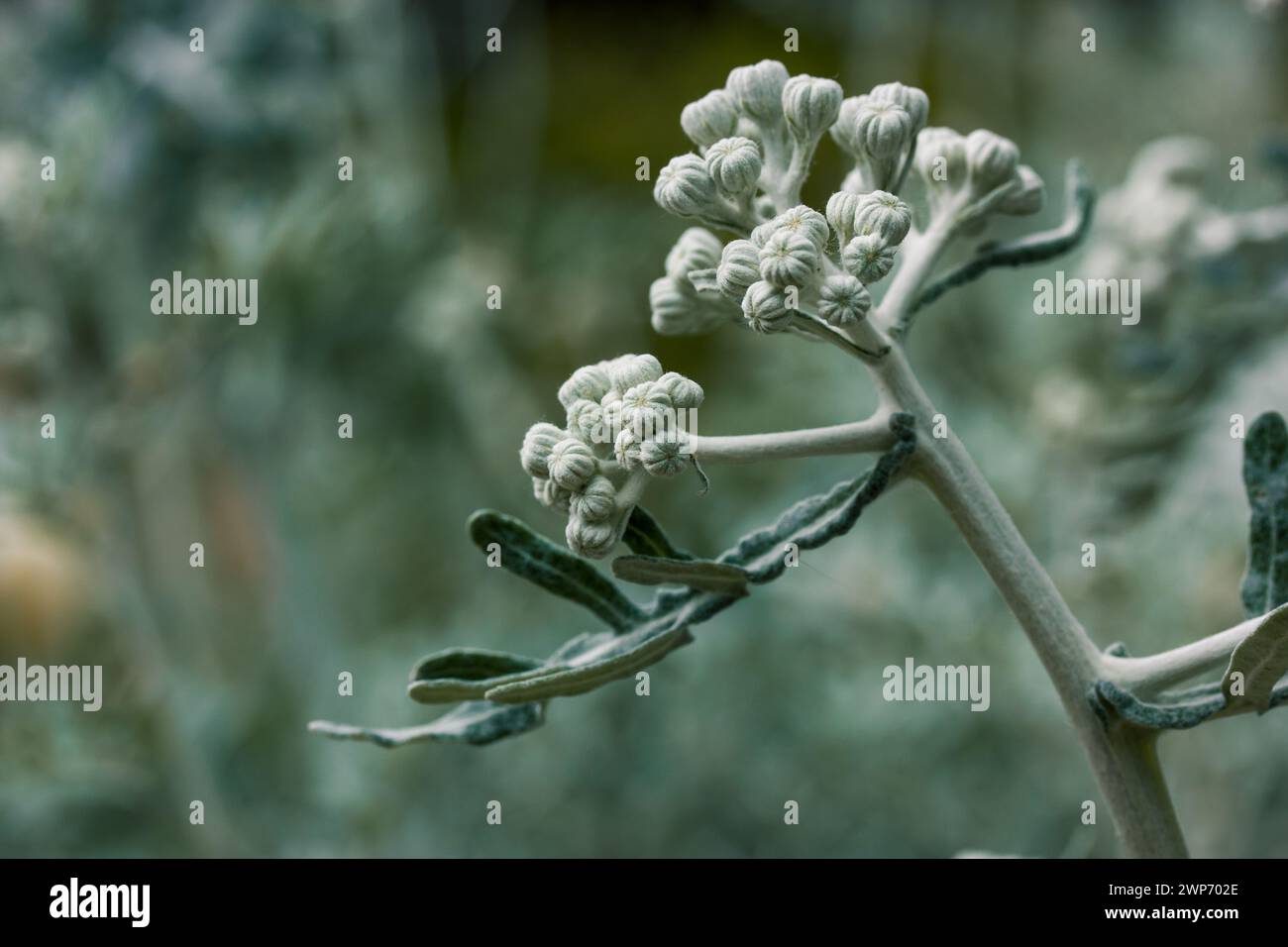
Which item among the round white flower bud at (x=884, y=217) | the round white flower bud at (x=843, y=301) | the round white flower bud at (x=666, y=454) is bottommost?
the round white flower bud at (x=666, y=454)

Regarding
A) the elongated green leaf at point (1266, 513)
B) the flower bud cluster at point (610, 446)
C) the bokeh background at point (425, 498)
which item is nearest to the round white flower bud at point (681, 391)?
the flower bud cluster at point (610, 446)

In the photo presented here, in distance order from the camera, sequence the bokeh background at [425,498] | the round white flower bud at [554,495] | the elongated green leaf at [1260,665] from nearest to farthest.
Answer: the elongated green leaf at [1260,665], the round white flower bud at [554,495], the bokeh background at [425,498]

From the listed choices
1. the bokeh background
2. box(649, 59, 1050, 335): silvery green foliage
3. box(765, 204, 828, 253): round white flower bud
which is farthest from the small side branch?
the bokeh background

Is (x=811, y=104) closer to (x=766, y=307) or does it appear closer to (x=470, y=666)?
(x=766, y=307)

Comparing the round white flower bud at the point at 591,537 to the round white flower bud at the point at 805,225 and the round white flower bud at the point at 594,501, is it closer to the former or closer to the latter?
the round white flower bud at the point at 594,501

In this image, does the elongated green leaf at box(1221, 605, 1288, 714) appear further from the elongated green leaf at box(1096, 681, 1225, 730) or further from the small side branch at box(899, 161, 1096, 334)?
the small side branch at box(899, 161, 1096, 334)
